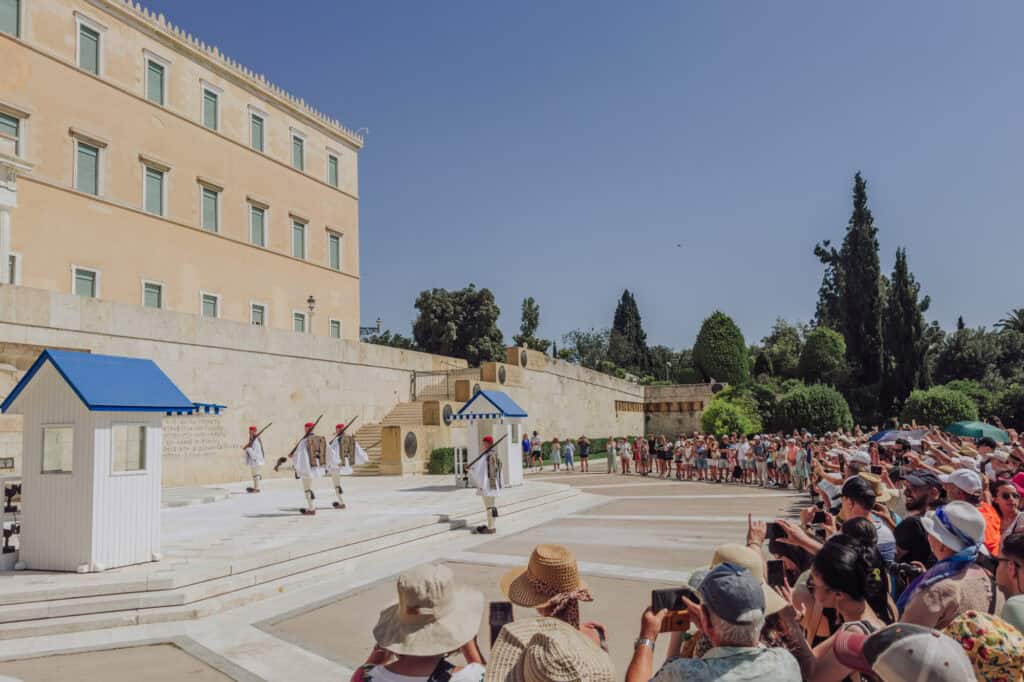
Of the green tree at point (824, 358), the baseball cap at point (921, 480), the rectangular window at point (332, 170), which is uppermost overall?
the rectangular window at point (332, 170)

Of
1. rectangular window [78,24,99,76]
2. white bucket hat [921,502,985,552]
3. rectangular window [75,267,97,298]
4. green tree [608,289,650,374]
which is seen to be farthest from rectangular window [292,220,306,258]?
green tree [608,289,650,374]

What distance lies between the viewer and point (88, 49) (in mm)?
24344

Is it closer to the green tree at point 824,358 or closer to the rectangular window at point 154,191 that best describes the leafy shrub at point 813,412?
the green tree at point 824,358

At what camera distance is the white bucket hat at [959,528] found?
404 cm

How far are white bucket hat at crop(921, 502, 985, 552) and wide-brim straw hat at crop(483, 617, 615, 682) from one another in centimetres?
260

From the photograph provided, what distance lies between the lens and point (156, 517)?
920 cm

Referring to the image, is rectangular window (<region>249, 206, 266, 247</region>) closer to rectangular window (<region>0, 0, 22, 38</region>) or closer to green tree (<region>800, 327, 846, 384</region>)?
rectangular window (<region>0, 0, 22, 38</region>)

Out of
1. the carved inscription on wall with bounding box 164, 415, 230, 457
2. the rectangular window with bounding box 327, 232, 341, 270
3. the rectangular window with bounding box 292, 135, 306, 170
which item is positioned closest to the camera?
the carved inscription on wall with bounding box 164, 415, 230, 457

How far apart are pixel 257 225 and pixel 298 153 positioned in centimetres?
465

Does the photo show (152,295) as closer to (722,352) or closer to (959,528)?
(959,528)

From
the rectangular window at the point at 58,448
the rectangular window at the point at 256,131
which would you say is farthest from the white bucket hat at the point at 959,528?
the rectangular window at the point at 256,131

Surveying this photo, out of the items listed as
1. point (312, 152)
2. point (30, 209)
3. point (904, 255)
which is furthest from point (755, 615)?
point (904, 255)

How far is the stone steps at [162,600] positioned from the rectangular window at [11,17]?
2102 centimetres

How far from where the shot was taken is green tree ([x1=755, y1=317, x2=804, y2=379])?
54594 millimetres
